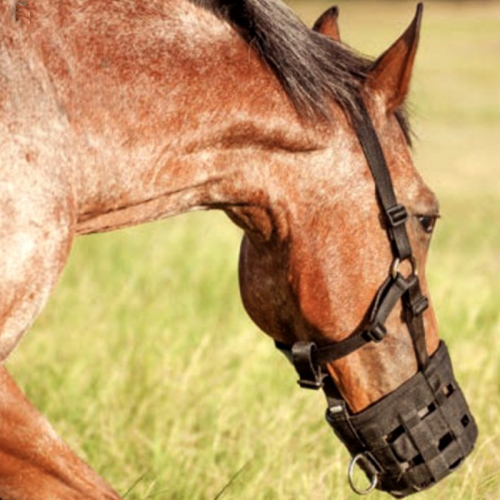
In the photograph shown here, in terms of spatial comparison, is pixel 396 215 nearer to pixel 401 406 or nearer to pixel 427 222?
pixel 427 222

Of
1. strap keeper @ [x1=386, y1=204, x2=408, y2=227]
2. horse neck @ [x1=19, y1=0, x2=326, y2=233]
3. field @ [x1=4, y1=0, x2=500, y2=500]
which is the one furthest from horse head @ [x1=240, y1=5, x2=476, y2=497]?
field @ [x1=4, y1=0, x2=500, y2=500]

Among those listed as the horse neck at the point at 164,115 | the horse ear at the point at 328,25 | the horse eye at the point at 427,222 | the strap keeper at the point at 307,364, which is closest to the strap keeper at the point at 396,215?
the horse eye at the point at 427,222

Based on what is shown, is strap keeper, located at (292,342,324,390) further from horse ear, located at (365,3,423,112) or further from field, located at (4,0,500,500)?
horse ear, located at (365,3,423,112)

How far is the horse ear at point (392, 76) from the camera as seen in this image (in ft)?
10.9

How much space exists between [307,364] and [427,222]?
535 millimetres

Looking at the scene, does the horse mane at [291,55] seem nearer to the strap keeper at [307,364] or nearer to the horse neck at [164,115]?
the horse neck at [164,115]

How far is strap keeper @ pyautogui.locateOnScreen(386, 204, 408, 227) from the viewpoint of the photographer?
3.31 meters

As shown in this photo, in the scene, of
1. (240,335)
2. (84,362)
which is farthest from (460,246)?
(84,362)

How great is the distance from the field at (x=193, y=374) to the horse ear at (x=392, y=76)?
0.54 feet

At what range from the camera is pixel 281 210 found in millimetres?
3283

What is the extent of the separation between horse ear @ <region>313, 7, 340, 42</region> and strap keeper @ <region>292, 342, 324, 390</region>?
3.28 ft

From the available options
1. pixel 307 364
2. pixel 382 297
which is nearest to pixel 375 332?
pixel 382 297

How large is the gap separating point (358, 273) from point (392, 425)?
0.49m

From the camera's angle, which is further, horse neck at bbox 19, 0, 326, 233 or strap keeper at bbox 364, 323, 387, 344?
strap keeper at bbox 364, 323, 387, 344
